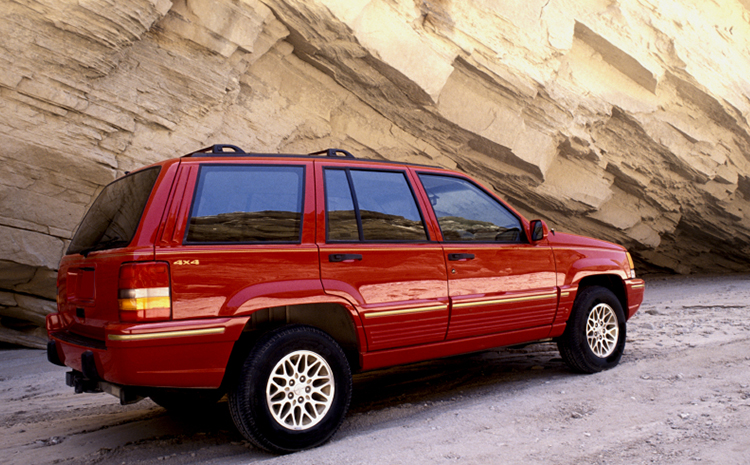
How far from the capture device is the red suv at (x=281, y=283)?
8.86 ft

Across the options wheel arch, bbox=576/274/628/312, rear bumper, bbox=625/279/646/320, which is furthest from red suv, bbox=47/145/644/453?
rear bumper, bbox=625/279/646/320

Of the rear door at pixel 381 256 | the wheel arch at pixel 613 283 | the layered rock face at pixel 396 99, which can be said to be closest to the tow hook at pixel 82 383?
the rear door at pixel 381 256

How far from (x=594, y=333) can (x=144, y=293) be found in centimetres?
364

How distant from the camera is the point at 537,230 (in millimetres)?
4172

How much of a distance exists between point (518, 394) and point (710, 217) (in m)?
13.3

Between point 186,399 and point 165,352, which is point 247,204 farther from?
point 186,399

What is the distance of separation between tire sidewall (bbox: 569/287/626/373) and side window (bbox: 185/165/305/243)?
2.62 metres

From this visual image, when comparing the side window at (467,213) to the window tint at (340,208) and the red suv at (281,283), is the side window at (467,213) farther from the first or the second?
the window tint at (340,208)

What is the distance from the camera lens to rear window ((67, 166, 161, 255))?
9.41 ft

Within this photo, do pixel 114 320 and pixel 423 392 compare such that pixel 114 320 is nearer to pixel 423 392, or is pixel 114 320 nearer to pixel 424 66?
pixel 423 392

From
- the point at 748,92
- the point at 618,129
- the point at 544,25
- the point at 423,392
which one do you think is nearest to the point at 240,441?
the point at 423,392

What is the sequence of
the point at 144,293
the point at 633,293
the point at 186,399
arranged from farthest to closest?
the point at 633,293 → the point at 186,399 → the point at 144,293

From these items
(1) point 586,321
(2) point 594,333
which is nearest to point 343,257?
(1) point 586,321

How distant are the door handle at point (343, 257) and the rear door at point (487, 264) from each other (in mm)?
741
